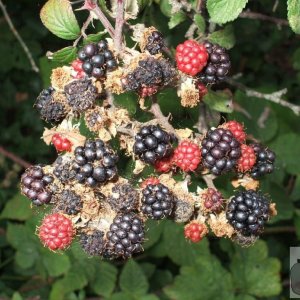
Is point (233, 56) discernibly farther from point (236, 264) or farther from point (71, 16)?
point (71, 16)

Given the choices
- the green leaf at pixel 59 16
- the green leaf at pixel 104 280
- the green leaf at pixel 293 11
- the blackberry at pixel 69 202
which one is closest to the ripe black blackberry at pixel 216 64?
the green leaf at pixel 293 11

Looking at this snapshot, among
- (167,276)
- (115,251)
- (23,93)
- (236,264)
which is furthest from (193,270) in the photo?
(23,93)

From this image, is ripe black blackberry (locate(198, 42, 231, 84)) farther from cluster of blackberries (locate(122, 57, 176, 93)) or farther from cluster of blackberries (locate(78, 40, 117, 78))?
cluster of blackberries (locate(78, 40, 117, 78))

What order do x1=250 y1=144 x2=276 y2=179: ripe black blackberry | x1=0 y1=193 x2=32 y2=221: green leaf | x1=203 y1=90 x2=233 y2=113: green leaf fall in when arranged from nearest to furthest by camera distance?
1. x1=250 y1=144 x2=276 y2=179: ripe black blackberry
2. x1=203 y1=90 x2=233 y2=113: green leaf
3. x1=0 y1=193 x2=32 y2=221: green leaf

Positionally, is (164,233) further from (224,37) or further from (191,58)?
(191,58)

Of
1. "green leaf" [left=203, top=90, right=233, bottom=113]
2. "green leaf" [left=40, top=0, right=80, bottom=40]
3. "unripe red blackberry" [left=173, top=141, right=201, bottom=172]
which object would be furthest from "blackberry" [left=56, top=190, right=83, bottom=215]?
"green leaf" [left=203, top=90, right=233, bottom=113]

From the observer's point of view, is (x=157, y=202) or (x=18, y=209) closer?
(x=157, y=202)

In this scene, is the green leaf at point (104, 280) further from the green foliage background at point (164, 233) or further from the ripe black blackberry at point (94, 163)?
the ripe black blackberry at point (94, 163)

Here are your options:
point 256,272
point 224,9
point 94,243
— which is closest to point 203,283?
point 256,272
